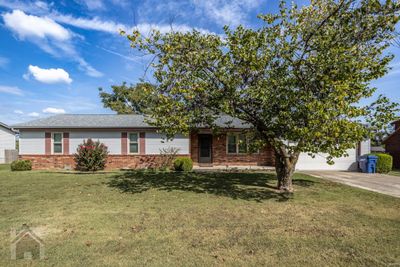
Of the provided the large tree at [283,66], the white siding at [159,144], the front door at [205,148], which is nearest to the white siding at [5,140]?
the white siding at [159,144]

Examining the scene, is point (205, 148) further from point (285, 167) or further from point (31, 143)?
point (31, 143)

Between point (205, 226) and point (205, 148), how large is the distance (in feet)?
40.1

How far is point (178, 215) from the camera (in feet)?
19.1

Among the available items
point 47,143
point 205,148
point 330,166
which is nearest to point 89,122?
point 47,143

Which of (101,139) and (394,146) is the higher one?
(101,139)

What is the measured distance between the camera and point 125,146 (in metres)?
16.3

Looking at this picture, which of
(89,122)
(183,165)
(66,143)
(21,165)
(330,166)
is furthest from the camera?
(89,122)

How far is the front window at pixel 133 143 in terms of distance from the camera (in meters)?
16.4

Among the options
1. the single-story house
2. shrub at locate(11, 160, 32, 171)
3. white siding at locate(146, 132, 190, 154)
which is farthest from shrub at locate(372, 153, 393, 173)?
shrub at locate(11, 160, 32, 171)

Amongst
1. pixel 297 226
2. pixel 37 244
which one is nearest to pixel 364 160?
pixel 297 226

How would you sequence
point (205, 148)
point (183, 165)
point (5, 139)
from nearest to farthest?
point (183, 165) → point (205, 148) → point (5, 139)

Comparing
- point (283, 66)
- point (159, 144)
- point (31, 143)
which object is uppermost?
point (283, 66)

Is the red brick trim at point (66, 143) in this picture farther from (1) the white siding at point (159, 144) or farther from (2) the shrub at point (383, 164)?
(2) the shrub at point (383, 164)

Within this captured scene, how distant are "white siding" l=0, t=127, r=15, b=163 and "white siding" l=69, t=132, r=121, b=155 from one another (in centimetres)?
1218
